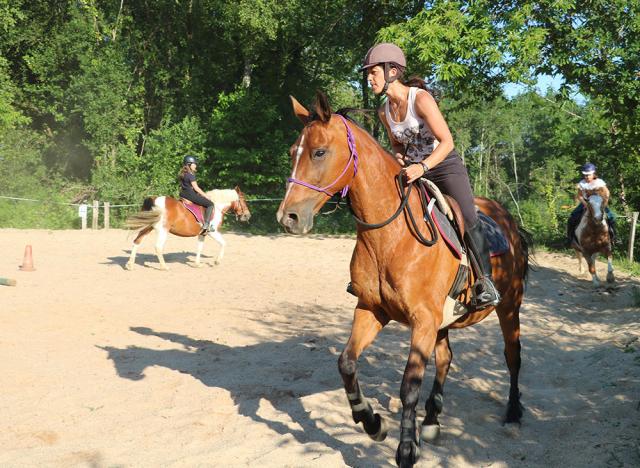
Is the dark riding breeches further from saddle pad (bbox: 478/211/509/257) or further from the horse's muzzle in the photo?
the horse's muzzle

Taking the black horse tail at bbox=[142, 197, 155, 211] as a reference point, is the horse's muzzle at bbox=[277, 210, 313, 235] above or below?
above

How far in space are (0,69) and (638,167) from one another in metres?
30.5

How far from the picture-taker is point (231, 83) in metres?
33.7

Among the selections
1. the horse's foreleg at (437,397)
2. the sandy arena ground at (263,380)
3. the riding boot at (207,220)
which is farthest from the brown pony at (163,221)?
the horse's foreleg at (437,397)

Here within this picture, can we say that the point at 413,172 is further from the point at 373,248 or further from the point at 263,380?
the point at 263,380

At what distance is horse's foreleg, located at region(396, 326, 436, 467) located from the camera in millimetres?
4039

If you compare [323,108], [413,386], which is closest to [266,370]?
[413,386]

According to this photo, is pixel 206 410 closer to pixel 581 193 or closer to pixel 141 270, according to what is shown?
pixel 141 270

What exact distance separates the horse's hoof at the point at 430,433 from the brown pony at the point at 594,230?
9.46 metres

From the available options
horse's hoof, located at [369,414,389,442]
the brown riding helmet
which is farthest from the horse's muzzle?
horse's hoof, located at [369,414,389,442]

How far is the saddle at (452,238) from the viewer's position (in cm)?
457

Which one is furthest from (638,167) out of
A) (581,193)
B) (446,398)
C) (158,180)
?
(158,180)

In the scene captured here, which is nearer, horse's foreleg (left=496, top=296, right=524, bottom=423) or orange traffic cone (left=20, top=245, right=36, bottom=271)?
horse's foreleg (left=496, top=296, right=524, bottom=423)

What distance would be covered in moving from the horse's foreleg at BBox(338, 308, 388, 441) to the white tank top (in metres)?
1.38
